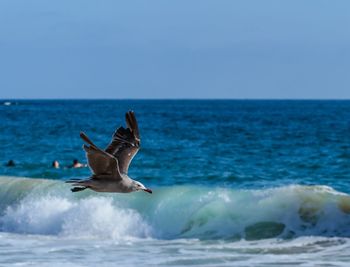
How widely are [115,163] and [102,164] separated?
0.49ft

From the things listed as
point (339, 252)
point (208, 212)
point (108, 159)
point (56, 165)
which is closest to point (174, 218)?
point (208, 212)

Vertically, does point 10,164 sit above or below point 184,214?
below

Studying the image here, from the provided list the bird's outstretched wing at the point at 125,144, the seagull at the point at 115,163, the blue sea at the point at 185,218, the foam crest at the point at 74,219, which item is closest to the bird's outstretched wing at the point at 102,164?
the seagull at the point at 115,163

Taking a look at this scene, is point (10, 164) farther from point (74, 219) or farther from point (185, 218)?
point (185, 218)

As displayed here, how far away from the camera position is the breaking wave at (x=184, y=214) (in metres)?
17.2

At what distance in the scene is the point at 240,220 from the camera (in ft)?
58.5

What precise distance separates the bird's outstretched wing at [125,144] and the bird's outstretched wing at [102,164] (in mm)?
350

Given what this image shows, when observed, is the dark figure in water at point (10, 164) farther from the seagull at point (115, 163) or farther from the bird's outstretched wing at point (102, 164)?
the bird's outstretched wing at point (102, 164)

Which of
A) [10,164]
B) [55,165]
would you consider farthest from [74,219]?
[10,164]

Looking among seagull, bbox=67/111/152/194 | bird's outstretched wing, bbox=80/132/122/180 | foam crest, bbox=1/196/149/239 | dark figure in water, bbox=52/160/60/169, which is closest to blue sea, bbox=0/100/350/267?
foam crest, bbox=1/196/149/239

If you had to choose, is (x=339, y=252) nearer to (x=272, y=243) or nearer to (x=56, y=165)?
(x=272, y=243)

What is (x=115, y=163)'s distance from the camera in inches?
406

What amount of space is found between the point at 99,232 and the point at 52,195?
11.1 ft

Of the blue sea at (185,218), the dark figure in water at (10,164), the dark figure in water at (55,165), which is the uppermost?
the blue sea at (185,218)
